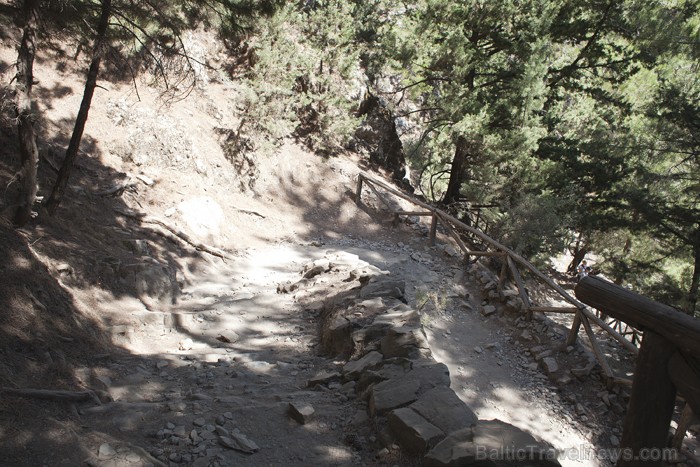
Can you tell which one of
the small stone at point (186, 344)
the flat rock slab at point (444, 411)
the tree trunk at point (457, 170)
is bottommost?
the small stone at point (186, 344)

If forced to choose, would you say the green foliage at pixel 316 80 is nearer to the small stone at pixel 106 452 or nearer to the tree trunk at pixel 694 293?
the tree trunk at pixel 694 293

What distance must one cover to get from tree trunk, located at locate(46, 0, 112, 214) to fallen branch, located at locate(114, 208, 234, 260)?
5.92 ft

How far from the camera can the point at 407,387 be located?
457 centimetres

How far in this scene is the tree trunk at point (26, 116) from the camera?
626 centimetres

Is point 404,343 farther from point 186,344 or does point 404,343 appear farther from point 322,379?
point 186,344

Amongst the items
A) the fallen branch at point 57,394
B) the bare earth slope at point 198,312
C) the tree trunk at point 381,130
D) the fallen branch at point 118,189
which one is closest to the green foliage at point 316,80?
the bare earth slope at point 198,312

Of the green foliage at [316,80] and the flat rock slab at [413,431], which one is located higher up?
the green foliage at [316,80]

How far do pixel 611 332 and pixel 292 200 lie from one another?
374 inches

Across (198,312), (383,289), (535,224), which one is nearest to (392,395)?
(383,289)

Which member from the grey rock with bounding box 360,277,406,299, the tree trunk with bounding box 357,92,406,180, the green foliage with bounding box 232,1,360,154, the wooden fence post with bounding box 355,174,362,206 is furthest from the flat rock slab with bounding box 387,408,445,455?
the tree trunk with bounding box 357,92,406,180

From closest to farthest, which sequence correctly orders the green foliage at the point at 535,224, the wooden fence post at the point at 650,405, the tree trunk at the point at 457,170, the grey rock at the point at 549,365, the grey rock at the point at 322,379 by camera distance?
the wooden fence post at the point at 650,405, the grey rock at the point at 322,379, the grey rock at the point at 549,365, the green foliage at the point at 535,224, the tree trunk at the point at 457,170

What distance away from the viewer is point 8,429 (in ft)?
10.8

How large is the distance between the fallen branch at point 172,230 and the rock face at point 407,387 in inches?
137

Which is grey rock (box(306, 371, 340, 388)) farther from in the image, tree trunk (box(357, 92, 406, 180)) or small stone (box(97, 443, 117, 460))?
tree trunk (box(357, 92, 406, 180))
